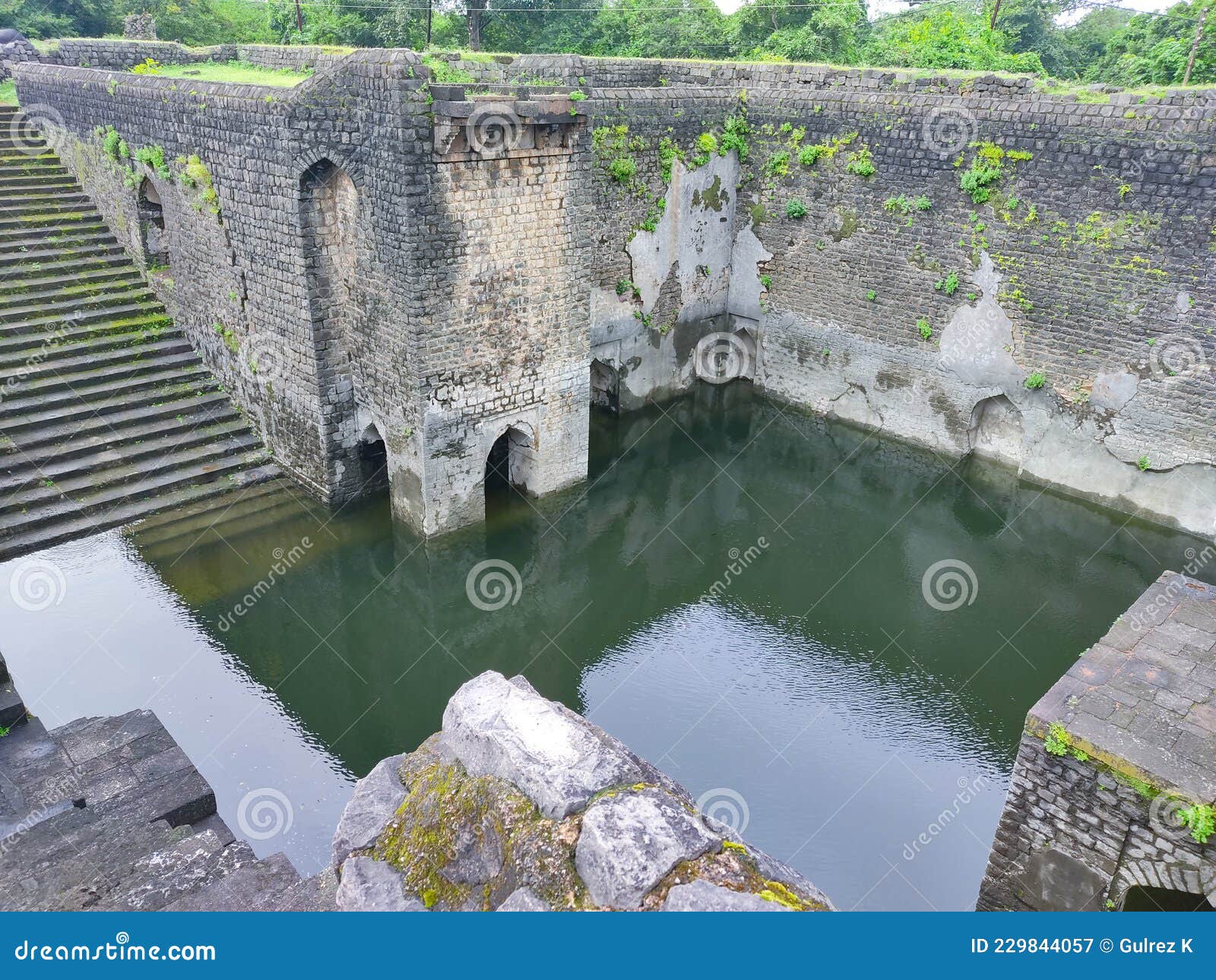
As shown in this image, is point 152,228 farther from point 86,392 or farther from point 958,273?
point 958,273

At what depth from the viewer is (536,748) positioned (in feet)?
8.50

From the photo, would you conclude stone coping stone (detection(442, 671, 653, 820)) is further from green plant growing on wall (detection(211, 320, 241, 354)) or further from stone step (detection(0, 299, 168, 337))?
stone step (detection(0, 299, 168, 337))

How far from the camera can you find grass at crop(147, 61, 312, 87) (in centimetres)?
1069

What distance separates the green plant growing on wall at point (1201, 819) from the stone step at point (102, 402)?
10.4 metres

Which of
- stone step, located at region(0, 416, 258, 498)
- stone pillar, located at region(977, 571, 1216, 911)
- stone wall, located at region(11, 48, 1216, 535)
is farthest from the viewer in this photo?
stone step, located at region(0, 416, 258, 498)

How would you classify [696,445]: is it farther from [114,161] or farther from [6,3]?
[6,3]

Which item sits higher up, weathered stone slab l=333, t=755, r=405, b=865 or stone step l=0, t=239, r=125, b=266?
weathered stone slab l=333, t=755, r=405, b=865

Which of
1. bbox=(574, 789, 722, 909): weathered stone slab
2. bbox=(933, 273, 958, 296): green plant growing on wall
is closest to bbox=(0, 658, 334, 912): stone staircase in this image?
bbox=(574, 789, 722, 909): weathered stone slab

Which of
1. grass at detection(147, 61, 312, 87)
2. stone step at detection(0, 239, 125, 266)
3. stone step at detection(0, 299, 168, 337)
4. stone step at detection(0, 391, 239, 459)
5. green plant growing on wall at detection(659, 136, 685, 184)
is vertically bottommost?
stone step at detection(0, 391, 239, 459)

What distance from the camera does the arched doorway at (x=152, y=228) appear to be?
36.6 ft

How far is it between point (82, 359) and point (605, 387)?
6.42 metres

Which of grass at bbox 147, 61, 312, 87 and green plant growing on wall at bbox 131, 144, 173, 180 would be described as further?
grass at bbox 147, 61, 312, 87

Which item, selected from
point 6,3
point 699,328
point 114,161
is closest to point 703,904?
point 699,328

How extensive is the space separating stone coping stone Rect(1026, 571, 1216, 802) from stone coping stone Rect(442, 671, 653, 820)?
2892mm
